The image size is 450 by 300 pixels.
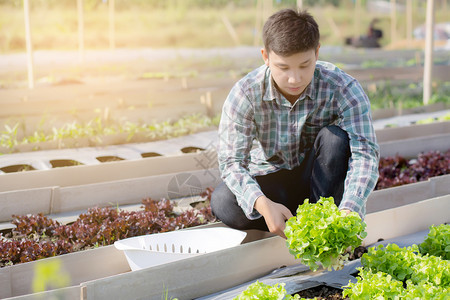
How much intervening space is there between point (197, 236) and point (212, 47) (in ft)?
52.6

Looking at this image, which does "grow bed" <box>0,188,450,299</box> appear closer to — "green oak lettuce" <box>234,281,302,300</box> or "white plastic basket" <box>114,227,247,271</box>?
"white plastic basket" <box>114,227,247,271</box>

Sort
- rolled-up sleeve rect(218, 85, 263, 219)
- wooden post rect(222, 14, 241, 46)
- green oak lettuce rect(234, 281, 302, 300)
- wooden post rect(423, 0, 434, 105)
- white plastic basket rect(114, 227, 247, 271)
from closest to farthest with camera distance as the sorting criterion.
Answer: green oak lettuce rect(234, 281, 302, 300)
rolled-up sleeve rect(218, 85, 263, 219)
white plastic basket rect(114, 227, 247, 271)
wooden post rect(423, 0, 434, 105)
wooden post rect(222, 14, 241, 46)

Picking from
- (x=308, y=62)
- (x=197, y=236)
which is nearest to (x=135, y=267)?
(x=197, y=236)

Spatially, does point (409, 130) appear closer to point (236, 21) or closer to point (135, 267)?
point (135, 267)

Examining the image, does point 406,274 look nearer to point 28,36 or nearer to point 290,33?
point 290,33

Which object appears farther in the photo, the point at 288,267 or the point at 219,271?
the point at 288,267

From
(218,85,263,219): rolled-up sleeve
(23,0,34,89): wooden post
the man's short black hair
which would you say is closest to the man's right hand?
(218,85,263,219): rolled-up sleeve

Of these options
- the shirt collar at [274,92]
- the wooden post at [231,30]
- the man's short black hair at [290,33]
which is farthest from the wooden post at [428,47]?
the wooden post at [231,30]

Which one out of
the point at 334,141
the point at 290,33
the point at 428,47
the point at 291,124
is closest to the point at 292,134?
the point at 291,124

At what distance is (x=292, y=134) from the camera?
105 inches

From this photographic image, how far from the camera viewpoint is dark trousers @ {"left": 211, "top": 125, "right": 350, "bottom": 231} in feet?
8.38

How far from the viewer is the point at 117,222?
118 inches

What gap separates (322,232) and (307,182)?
680mm

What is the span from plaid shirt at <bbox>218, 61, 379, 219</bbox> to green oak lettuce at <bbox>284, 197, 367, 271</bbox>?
0.23 m
